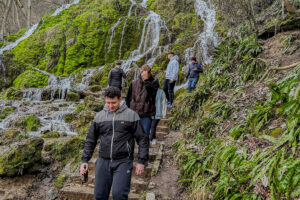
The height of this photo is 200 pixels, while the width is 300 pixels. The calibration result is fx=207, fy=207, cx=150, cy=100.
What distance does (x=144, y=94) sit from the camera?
14.3 feet

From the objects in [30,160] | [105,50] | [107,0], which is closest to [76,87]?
[105,50]

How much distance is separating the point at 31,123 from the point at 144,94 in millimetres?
6988

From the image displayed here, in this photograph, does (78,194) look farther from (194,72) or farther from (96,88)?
(96,88)

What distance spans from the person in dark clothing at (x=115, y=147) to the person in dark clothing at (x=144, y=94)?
4.60 ft

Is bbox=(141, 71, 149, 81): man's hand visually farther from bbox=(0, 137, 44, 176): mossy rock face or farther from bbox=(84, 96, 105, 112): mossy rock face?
bbox=(84, 96, 105, 112): mossy rock face

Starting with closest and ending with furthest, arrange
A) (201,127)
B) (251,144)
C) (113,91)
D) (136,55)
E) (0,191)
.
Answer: (113,91) → (251,144) → (0,191) → (201,127) → (136,55)

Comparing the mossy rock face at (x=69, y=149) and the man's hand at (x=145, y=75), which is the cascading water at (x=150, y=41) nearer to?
the mossy rock face at (x=69, y=149)

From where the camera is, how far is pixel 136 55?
1623 cm

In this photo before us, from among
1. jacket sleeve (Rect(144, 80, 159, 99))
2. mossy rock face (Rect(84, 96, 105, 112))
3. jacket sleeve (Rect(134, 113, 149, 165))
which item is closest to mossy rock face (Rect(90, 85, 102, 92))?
mossy rock face (Rect(84, 96, 105, 112))

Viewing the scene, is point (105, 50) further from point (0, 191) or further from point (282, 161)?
point (282, 161)

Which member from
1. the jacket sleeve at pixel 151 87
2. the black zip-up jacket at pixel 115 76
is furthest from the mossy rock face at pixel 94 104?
the jacket sleeve at pixel 151 87

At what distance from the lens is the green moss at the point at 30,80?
15242mm

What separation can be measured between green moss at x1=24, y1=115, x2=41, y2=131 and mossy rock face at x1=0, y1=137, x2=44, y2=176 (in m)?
3.42

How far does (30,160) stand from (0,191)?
900mm
